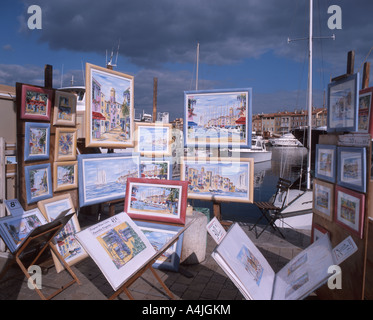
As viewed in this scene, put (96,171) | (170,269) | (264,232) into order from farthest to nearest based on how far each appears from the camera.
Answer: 1. (264,232)
2. (96,171)
3. (170,269)

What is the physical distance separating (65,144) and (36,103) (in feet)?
2.36

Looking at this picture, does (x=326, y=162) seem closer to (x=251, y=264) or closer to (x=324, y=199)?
(x=324, y=199)

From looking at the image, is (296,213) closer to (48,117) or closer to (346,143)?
(346,143)

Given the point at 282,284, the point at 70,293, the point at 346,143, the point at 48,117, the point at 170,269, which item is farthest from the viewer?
the point at 48,117

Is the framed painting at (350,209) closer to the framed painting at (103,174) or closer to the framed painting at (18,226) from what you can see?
the framed painting at (103,174)

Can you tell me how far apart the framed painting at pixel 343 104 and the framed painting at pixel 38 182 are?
3.76 meters

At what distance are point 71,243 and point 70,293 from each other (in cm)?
85

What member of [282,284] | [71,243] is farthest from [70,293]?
[282,284]

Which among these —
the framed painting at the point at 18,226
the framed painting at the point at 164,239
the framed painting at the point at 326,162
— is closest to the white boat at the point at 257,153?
the framed painting at the point at 326,162

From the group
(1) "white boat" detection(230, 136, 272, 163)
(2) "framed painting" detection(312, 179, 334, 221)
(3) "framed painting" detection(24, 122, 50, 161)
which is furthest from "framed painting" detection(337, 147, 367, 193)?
(1) "white boat" detection(230, 136, 272, 163)

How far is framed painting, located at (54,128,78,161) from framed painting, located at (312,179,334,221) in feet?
11.4

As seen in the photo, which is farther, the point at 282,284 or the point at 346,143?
the point at 346,143

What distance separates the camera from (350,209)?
2.90 metres

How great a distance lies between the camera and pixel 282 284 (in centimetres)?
274
